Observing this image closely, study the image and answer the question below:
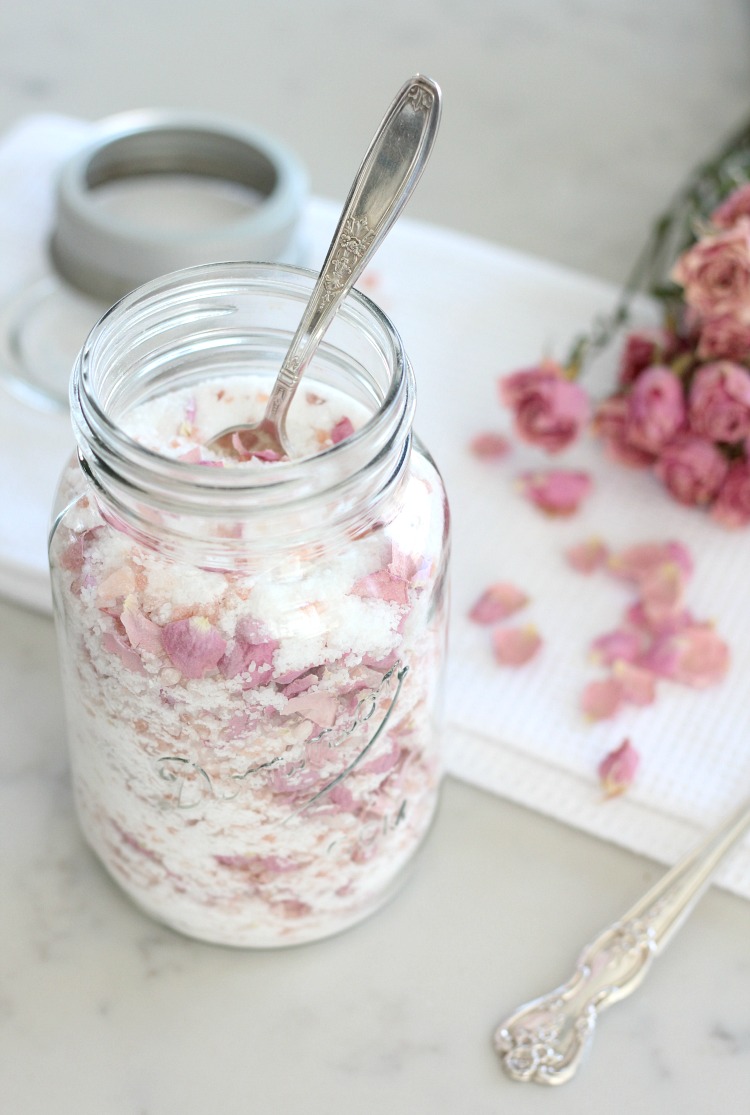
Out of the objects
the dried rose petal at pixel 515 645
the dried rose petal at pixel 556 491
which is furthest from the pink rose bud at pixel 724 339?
the dried rose petal at pixel 515 645

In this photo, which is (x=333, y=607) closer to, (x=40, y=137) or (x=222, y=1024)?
(x=222, y=1024)

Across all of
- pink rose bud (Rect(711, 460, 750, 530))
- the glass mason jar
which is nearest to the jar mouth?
the glass mason jar

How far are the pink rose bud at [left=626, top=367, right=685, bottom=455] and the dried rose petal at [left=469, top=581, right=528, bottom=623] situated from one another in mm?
136

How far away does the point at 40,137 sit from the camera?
1073 millimetres

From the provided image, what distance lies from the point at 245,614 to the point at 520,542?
14.0 inches

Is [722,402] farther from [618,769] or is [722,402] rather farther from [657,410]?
[618,769]

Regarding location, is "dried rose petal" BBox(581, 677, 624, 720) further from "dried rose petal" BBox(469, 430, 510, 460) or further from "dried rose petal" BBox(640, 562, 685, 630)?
"dried rose petal" BBox(469, 430, 510, 460)

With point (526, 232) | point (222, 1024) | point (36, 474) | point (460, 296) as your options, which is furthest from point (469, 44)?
point (222, 1024)

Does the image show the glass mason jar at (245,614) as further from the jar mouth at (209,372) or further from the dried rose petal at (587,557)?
the dried rose petal at (587,557)

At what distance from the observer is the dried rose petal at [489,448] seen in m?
0.85

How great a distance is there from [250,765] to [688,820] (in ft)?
0.92

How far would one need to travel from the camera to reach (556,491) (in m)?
0.81

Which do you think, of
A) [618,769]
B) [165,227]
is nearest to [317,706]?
[618,769]

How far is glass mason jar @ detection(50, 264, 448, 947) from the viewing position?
477 mm
